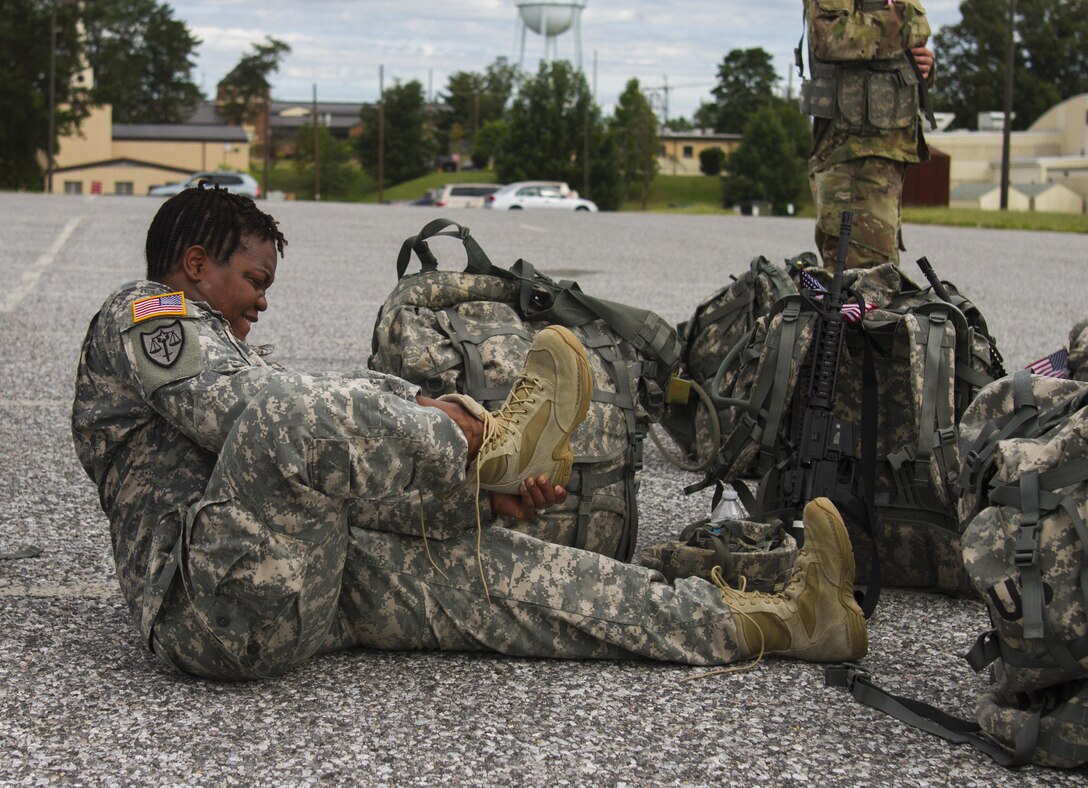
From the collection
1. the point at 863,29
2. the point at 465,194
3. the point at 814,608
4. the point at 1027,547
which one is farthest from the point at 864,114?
the point at 465,194

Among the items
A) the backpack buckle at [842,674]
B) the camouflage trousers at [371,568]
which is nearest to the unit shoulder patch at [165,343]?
the camouflage trousers at [371,568]

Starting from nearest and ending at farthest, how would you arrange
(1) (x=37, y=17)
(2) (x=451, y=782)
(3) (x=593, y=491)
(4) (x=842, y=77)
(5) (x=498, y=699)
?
(2) (x=451, y=782), (5) (x=498, y=699), (3) (x=593, y=491), (4) (x=842, y=77), (1) (x=37, y=17)

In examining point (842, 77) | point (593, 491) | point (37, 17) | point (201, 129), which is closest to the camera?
point (593, 491)

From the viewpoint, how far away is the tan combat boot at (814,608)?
11.0ft

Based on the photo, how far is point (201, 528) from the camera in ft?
9.86

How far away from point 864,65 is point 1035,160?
5888cm

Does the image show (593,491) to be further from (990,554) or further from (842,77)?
(842,77)

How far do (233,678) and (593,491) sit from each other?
1.16 meters

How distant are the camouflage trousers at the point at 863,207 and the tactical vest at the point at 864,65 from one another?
19cm

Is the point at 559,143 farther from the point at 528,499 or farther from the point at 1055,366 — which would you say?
the point at 528,499

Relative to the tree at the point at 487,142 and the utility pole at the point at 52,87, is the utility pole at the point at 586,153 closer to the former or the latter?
the tree at the point at 487,142

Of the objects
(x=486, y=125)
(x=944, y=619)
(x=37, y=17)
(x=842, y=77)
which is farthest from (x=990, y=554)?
(x=486, y=125)

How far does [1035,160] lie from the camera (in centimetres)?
6141

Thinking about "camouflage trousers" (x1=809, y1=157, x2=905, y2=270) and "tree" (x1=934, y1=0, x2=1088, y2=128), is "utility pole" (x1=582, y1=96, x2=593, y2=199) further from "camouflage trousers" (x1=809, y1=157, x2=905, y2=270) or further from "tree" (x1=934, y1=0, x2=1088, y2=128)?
"camouflage trousers" (x1=809, y1=157, x2=905, y2=270)
